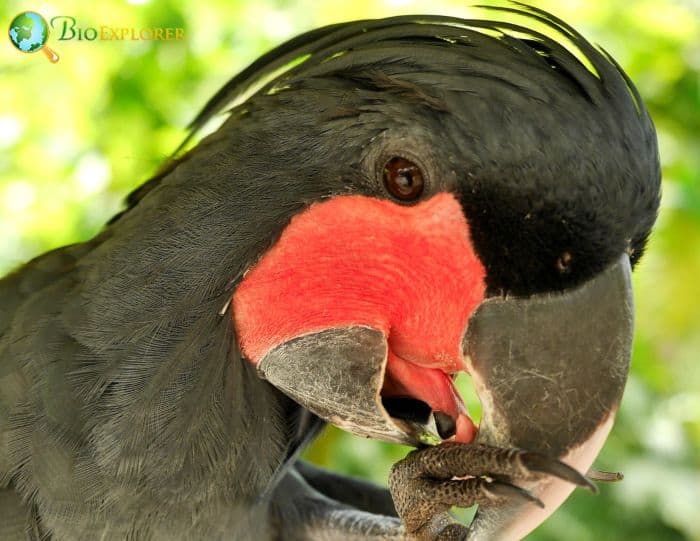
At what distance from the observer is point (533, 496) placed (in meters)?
1.05

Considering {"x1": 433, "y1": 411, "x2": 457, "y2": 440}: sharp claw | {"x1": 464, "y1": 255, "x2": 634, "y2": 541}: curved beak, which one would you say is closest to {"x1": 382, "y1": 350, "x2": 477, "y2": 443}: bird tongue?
{"x1": 433, "y1": 411, "x2": 457, "y2": 440}: sharp claw

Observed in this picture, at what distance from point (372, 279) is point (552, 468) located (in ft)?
1.20

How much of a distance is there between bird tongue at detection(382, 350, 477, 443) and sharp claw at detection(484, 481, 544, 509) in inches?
5.3

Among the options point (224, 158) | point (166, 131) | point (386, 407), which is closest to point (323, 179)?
point (224, 158)

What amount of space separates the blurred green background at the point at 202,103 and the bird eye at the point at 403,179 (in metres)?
0.89

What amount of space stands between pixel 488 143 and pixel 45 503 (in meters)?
0.86

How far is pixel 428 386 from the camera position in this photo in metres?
1.20

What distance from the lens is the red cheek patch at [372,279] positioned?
1.10 metres

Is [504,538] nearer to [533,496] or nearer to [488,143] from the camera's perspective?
[533,496]

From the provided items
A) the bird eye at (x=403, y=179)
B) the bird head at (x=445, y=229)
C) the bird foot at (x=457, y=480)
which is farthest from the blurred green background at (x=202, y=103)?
the bird foot at (x=457, y=480)

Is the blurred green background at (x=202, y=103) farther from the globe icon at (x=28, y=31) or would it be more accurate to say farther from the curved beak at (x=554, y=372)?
the curved beak at (x=554, y=372)

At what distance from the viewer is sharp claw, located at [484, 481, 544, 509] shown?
1.04 m

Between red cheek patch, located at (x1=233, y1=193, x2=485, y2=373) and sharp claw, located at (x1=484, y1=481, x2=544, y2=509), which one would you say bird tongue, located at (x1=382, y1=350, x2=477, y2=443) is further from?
sharp claw, located at (x1=484, y1=481, x2=544, y2=509)

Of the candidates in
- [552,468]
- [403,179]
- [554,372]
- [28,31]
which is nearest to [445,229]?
[403,179]
